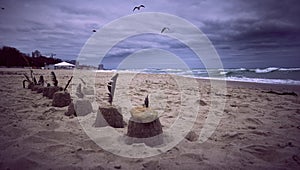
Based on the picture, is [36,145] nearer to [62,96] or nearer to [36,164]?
[36,164]

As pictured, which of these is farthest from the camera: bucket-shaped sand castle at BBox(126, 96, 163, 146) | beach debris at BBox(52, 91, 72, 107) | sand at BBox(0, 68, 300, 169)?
beach debris at BBox(52, 91, 72, 107)

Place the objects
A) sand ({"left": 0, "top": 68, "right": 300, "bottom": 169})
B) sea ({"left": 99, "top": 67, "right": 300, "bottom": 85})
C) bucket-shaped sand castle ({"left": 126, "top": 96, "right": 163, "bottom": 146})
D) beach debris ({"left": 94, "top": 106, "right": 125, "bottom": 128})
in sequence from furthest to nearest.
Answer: sea ({"left": 99, "top": 67, "right": 300, "bottom": 85})
beach debris ({"left": 94, "top": 106, "right": 125, "bottom": 128})
bucket-shaped sand castle ({"left": 126, "top": 96, "right": 163, "bottom": 146})
sand ({"left": 0, "top": 68, "right": 300, "bottom": 169})

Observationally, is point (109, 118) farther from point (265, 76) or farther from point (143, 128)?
point (265, 76)

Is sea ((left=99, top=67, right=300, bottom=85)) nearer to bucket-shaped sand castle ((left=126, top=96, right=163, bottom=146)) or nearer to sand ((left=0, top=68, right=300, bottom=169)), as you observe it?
sand ((left=0, top=68, right=300, bottom=169))

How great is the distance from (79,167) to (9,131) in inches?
73.3

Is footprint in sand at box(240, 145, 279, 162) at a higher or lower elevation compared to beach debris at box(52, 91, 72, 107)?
lower

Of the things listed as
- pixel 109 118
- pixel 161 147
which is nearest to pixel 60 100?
pixel 109 118

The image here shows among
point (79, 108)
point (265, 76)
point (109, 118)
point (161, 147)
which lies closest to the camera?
point (161, 147)

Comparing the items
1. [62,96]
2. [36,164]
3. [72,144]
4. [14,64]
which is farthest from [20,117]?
[14,64]

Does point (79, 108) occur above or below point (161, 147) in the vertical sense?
above

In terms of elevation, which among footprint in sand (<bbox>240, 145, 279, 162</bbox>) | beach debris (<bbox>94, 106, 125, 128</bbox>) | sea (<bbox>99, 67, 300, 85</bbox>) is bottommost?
footprint in sand (<bbox>240, 145, 279, 162</bbox>)

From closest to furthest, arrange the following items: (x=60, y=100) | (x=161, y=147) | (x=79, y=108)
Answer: (x=161, y=147), (x=79, y=108), (x=60, y=100)

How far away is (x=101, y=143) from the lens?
2.82 meters

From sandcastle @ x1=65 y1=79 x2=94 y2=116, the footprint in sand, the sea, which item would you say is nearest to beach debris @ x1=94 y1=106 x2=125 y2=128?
sandcastle @ x1=65 y1=79 x2=94 y2=116
